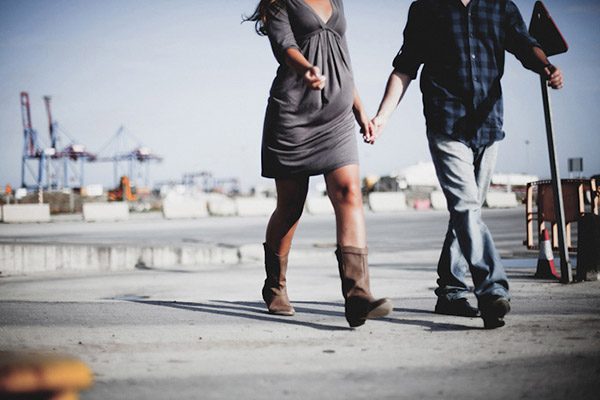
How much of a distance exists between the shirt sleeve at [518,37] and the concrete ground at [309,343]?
1.49m

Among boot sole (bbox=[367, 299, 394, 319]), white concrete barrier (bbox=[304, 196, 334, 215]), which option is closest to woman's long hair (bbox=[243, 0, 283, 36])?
boot sole (bbox=[367, 299, 394, 319])

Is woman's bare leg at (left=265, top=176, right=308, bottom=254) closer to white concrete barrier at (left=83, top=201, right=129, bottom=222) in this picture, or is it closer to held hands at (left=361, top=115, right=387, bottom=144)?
held hands at (left=361, top=115, right=387, bottom=144)

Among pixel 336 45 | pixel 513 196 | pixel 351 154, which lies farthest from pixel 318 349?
pixel 513 196

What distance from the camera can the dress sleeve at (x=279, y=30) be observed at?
10.9 feet

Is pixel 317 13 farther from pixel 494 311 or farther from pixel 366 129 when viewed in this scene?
pixel 494 311

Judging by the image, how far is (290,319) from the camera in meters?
3.53

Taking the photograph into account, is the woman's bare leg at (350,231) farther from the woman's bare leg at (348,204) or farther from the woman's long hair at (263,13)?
the woman's long hair at (263,13)

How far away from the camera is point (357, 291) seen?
3182 millimetres

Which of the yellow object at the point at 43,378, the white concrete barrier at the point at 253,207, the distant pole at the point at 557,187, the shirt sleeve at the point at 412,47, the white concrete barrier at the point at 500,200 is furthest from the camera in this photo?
the white concrete barrier at the point at 500,200

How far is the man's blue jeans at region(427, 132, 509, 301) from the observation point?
126 inches

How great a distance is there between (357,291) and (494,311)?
27.2 inches

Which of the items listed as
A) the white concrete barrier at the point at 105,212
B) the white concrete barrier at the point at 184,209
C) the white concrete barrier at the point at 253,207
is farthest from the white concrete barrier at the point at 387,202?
the white concrete barrier at the point at 105,212

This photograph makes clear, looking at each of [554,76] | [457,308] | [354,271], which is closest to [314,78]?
[354,271]

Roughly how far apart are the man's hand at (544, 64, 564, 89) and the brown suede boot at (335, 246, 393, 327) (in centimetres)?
145
